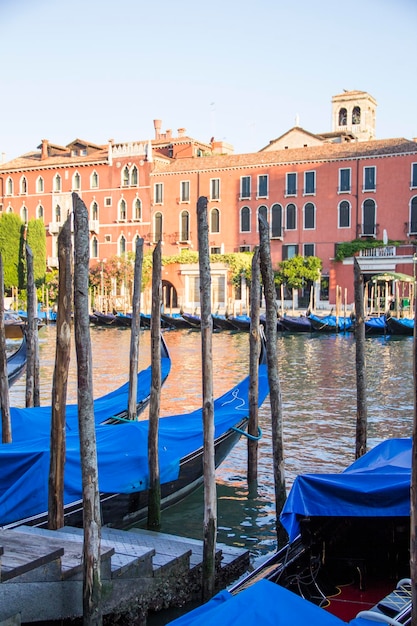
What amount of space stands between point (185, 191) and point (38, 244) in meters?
5.80

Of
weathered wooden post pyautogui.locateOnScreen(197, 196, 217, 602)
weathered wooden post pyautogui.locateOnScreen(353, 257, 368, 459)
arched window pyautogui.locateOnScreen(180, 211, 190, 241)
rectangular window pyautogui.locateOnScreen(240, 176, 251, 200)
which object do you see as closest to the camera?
weathered wooden post pyautogui.locateOnScreen(197, 196, 217, 602)

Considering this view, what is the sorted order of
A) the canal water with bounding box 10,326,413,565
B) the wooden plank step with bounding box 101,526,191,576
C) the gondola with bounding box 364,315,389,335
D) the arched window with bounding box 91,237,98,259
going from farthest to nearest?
the arched window with bounding box 91,237,98,259 → the gondola with bounding box 364,315,389,335 → the canal water with bounding box 10,326,413,565 → the wooden plank step with bounding box 101,526,191,576

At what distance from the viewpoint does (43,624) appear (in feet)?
11.1

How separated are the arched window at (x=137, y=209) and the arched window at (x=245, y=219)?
406cm

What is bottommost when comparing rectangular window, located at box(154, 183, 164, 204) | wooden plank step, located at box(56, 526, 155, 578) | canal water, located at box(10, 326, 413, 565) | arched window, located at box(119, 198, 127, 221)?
canal water, located at box(10, 326, 413, 565)

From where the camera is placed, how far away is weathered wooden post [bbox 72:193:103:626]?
317 cm

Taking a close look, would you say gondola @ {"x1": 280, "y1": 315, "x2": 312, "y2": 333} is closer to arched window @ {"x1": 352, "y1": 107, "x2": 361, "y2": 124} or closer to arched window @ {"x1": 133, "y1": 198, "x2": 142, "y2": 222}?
arched window @ {"x1": 133, "y1": 198, "x2": 142, "y2": 222}

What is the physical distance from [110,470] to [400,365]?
1068cm

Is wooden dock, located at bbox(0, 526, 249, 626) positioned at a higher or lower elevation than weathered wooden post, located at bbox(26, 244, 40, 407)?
lower

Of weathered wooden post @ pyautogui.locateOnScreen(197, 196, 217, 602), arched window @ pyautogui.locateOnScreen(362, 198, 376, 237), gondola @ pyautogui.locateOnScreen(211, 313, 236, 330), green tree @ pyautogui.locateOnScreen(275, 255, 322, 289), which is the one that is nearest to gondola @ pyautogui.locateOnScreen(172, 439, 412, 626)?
weathered wooden post @ pyautogui.locateOnScreen(197, 196, 217, 602)

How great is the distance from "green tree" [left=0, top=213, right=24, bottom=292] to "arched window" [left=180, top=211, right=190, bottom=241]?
19.5 ft

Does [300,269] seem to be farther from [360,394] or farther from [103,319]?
[360,394]

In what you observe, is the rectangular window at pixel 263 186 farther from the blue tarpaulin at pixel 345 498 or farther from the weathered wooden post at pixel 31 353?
the blue tarpaulin at pixel 345 498

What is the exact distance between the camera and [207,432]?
407 centimetres
